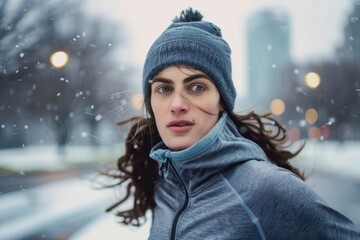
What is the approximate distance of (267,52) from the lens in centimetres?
4666

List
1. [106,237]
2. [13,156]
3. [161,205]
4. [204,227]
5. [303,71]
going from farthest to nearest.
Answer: [303,71] → [13,156] → [106,237] → [161,205] → [204,227]

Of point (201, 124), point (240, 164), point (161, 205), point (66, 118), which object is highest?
point (201, 124)

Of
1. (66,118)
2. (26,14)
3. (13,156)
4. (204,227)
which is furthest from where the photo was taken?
(13,156)

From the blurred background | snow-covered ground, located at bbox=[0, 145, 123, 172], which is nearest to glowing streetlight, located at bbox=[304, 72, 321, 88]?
the blurred background

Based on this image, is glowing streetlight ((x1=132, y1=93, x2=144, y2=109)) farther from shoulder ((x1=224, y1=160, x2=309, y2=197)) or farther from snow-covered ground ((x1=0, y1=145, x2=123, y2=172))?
snow-covered ground ((x1=0, y1=145, x2=123, y2=172))

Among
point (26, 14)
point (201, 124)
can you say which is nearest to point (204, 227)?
point (201, 124)

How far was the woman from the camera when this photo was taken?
194 centimetres

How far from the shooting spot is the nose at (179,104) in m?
2.20

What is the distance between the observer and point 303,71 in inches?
1829

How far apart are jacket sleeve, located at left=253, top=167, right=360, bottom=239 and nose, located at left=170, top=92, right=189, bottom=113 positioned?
0.54 metres

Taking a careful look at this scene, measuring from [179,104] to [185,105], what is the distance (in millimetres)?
33

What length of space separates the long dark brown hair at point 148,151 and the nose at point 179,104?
22.1 inches

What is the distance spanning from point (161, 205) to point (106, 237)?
14.4 feet

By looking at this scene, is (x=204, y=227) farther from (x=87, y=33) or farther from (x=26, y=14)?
(x=87, y=33)
